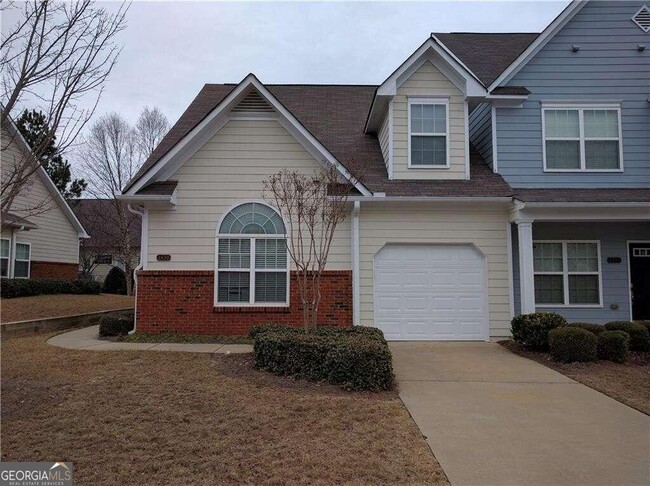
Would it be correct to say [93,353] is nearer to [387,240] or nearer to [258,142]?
[258,142]

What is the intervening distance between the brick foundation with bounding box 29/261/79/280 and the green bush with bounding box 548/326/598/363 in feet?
70.9

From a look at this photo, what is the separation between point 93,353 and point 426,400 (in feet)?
21.4

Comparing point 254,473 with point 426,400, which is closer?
point 254,473

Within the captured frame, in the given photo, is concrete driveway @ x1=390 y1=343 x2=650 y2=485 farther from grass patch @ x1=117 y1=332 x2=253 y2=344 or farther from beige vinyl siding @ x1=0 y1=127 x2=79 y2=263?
beige vinyl siding @ x1=0 y1=127 x2=79 y2=263

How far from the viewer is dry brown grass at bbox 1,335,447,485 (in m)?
4.09

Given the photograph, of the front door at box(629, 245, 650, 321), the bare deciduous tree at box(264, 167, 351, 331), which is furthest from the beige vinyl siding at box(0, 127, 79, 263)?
the front door at box(629, 245, 650, 321)

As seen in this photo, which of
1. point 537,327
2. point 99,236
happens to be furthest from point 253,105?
point 99,236

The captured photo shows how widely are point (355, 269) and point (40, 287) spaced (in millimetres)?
14727

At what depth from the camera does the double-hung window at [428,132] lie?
11641 millimetres

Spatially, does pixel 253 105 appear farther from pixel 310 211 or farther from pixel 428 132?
pixel 428 132

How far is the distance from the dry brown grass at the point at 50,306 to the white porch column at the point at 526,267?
43.8 ft

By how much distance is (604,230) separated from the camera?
11.8 metres

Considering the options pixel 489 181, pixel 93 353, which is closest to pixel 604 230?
pixel 489 181

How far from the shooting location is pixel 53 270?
22.4 m
